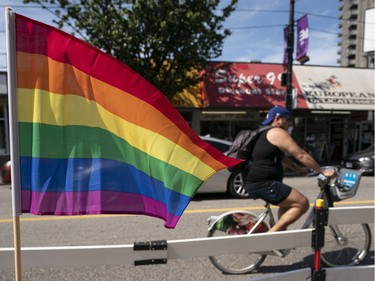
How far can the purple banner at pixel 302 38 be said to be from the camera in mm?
14180

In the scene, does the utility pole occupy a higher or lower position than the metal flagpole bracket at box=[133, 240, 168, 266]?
higher

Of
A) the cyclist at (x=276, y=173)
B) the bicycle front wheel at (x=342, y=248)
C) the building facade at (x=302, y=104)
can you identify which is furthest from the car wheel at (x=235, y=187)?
the building facade at (x=302, y=104)

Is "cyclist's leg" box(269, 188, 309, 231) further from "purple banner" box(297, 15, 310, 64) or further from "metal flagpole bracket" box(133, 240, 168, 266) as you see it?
"purple banner" box(297, 15, 310, 64)

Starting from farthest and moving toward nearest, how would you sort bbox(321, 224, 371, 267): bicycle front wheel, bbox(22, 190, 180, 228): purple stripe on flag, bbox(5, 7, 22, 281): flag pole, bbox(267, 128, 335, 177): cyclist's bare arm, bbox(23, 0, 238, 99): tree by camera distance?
bbox(23, 0, 238, 99): tree → bbox(321, 224, 371, 267): bicycle front wheel → bbox(267, 128, 335, 177): cyclist's bare arm → bbox(22, 190, 180, 228): purple stripe on flag → bbox(5, 7, 22, 281): flag pole

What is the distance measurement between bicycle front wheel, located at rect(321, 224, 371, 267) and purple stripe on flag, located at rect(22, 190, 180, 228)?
270 cm

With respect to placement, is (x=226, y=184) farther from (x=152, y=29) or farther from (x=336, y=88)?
(x=336, y=88)

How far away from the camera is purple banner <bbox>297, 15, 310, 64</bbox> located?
14.2m

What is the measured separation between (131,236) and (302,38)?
1197 centimetres

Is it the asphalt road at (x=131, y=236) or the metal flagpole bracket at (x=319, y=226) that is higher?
the metal flagpole bracket at (x=319, y=226)

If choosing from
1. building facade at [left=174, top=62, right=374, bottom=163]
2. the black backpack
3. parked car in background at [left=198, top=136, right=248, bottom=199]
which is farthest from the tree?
the black backpack

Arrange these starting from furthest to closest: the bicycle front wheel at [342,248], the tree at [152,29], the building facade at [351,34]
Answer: the building facade at [351,34], the tree at [152,29], the bicycle front wheel at [342,248]

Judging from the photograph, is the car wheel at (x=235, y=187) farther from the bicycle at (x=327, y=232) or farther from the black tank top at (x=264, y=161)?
the black tank top at (x=264, y=161)

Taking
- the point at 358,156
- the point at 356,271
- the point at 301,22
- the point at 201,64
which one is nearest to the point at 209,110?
the point at 201,64

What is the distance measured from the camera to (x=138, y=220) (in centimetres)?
602
